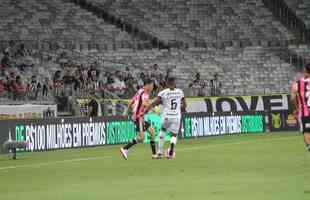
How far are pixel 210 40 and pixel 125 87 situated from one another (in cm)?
1228

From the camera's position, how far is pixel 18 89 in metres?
38.2

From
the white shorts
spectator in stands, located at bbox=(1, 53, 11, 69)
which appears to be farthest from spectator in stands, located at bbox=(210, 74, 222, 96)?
the white shorts

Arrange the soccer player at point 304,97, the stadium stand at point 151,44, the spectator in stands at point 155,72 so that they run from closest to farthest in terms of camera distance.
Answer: the soccer player at point 304,97, the stadium stand at point 151,44, the spectator in stands at point 155,72

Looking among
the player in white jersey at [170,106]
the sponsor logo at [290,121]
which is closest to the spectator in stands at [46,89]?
the sponsor logo at [290,121]

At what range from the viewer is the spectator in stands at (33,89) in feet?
128

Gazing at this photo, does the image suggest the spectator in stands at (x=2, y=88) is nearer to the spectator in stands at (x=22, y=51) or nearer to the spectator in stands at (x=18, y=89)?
the spectator in stands at (x=18, y=89)

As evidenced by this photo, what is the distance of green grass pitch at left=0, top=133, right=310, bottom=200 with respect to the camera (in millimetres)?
15203

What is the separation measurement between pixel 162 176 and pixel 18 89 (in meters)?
20.2

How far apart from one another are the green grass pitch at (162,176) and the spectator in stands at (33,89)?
32.4ft

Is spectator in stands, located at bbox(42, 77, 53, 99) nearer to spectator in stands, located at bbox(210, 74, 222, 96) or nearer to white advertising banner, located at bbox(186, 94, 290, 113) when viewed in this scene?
white advertising banner, located at bbox(186, 94, 290, 113)

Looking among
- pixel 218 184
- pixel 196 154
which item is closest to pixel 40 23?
pixel 196 154

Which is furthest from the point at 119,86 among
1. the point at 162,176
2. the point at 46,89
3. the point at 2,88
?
the point at 162,176

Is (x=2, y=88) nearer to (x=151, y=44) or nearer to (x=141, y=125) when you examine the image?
(x=141, y=125)

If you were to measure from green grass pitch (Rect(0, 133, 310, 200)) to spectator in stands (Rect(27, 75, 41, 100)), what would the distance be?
9.88 meters
